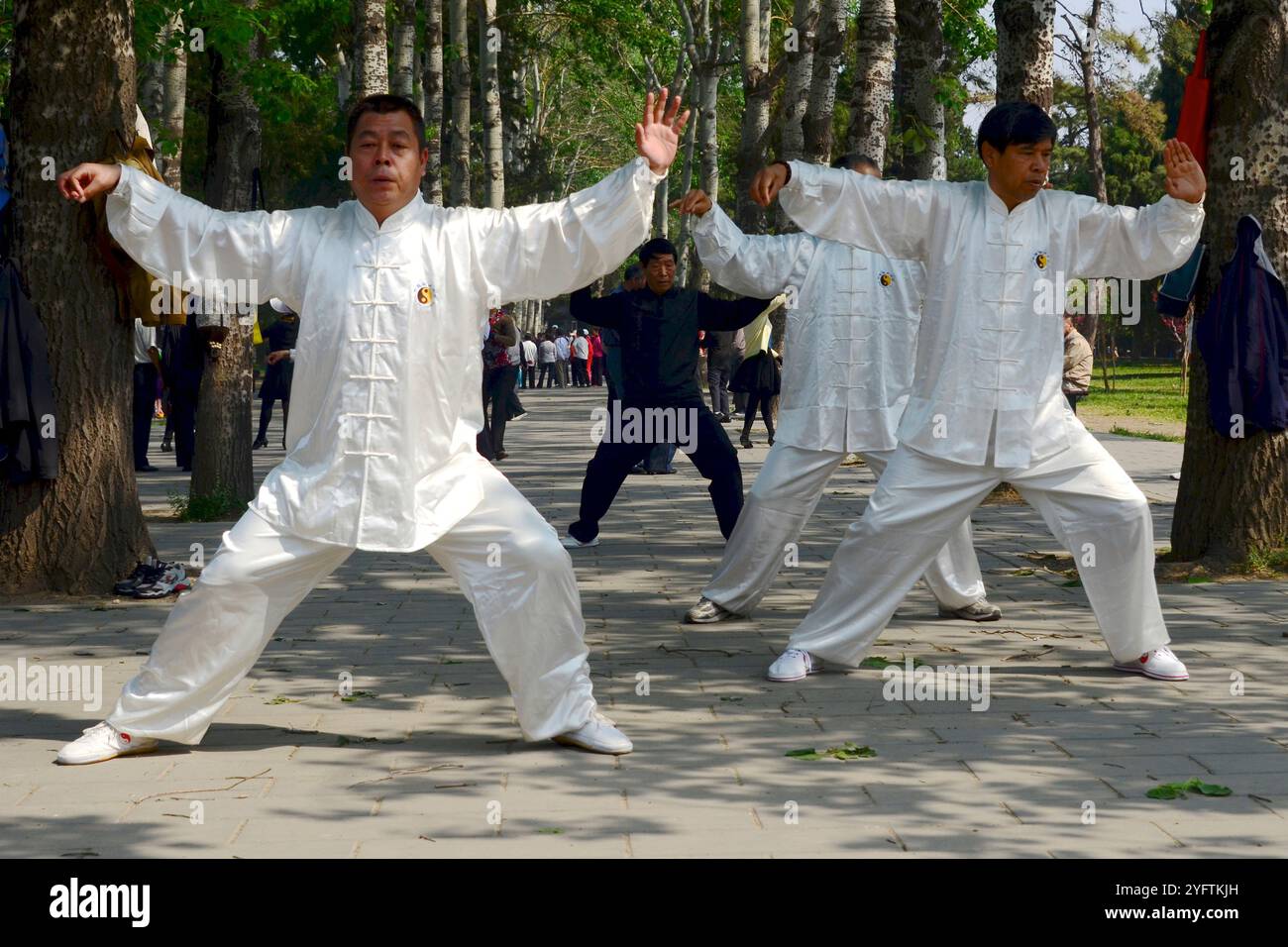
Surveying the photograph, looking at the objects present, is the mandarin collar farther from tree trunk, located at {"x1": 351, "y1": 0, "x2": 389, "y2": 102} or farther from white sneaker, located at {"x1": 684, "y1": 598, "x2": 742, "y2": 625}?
tree trunk, located at {"x1": 351, "y1": 0, "x2": 389, "y2": 102}

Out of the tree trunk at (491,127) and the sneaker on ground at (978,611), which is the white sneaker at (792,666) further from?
the tree trunk at (491,127)

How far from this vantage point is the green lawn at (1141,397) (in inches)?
1185

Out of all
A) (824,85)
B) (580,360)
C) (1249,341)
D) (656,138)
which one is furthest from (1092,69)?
(656,138)

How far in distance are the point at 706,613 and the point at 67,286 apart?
3.70m

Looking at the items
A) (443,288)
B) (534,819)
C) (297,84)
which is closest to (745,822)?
(534,819)

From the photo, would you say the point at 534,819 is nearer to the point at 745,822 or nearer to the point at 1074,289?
the point at 745,822

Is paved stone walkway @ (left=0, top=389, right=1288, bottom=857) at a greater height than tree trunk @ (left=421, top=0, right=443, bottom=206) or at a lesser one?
lesser

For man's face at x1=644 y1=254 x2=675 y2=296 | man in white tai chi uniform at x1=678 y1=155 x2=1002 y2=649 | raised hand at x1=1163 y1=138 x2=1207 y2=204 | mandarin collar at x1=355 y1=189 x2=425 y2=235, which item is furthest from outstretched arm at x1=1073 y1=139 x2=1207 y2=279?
man's face at x1=644 y1=254 x2=675 y2=296

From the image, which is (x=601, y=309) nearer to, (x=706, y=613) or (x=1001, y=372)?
(x=706, y=613)

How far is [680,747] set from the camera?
588 centimetres

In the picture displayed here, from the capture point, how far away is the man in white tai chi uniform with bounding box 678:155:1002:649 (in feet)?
27.3

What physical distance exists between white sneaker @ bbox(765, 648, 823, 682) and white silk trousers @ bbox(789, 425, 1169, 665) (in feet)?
0.23

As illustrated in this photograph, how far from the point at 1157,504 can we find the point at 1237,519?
4.58 metres

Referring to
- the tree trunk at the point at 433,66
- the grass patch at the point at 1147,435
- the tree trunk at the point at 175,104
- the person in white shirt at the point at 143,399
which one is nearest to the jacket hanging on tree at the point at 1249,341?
the tree trunk at the point at 175,104
